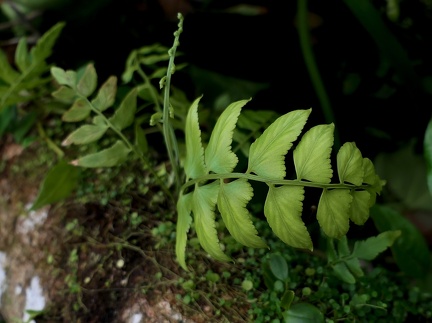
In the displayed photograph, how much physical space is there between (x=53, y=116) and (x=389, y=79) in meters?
0.99

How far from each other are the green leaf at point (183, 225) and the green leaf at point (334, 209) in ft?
0.71

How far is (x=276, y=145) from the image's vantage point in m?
Result: 0.77

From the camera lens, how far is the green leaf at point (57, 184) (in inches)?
44.9

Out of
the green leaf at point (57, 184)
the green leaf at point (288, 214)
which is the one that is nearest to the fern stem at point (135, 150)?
the green leaf at point (57, 184)

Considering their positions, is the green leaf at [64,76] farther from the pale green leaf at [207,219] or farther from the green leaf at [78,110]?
the pale green leaf at [207,219]

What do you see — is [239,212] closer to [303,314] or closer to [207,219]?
[207,219]

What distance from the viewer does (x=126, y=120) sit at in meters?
1.08

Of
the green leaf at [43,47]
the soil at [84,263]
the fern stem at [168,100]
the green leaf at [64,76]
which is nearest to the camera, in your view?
the fern stem at [168,100]

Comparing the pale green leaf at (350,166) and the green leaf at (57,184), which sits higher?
the pale green leaf at (350,166)

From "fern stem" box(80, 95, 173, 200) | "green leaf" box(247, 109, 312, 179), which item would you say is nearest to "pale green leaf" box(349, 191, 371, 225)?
"green leaf" box(247, 109, 312, 179)

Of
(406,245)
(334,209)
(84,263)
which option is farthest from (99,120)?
(406,245)

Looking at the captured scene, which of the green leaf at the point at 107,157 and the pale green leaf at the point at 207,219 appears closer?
the pale green leaf at the point at 207,219

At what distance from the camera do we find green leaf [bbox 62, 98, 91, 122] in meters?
1.11

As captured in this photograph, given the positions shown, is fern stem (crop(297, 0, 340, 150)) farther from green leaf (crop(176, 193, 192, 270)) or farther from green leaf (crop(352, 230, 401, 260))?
green leaf (crop(176, 193, 192, 270))
